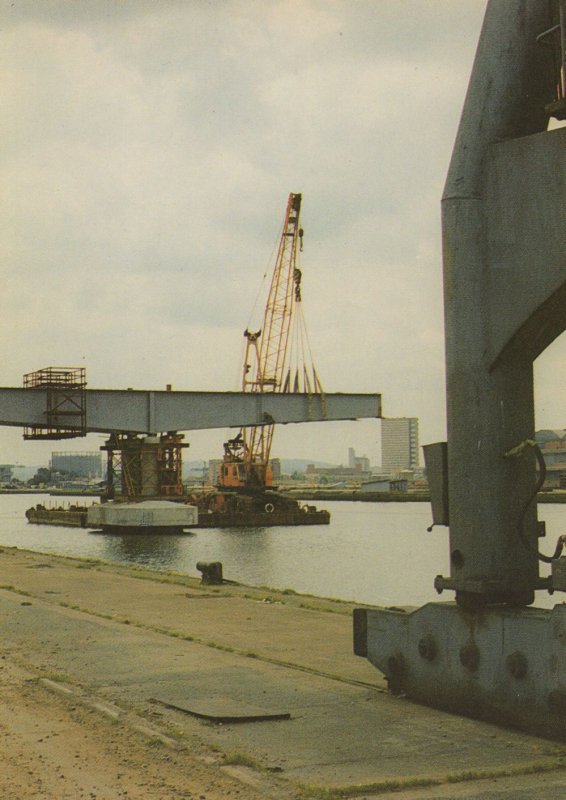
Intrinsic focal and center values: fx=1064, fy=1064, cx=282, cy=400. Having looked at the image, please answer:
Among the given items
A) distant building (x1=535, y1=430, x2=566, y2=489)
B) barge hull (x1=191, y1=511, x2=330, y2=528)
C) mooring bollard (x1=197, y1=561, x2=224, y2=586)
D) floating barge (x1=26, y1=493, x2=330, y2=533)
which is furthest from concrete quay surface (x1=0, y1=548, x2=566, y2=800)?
distant building (x1=535, y1=430, x2=566, y2=489)

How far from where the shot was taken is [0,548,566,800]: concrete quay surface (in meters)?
6.87

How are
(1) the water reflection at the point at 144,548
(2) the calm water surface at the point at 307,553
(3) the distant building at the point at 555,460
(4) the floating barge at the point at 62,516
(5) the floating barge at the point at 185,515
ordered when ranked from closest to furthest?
(2) the calm water surface at the point at 307,553 < (1) the water reflection at the point at 144,548 < (5) the floating barge at the point at 185,515 < (4) the floating barge at the point at 62,516 < (3) the distant building at the point at 555,460

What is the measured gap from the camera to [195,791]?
6.55 m

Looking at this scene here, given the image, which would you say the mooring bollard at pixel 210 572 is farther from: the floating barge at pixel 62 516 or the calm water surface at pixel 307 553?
the floating barge at pixel 62 516

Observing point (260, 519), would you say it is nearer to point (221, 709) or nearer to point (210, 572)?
point (210, 572)

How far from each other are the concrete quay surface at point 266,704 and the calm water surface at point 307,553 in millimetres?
15208

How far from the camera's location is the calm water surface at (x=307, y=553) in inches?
1583

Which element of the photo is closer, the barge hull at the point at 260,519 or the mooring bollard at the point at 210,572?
the mooring bollard at the point at 210,572

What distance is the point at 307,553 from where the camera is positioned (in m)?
60.7

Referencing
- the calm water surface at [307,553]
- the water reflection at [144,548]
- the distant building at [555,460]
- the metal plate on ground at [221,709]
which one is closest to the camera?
the metal plate on ground at [221,709]

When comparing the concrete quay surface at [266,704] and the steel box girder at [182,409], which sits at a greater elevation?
the steel box girder at [182,409]

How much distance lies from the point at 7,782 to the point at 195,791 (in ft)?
4.00

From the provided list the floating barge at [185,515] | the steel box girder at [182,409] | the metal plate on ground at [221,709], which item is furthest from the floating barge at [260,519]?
the metal plate on ground at [221,709]

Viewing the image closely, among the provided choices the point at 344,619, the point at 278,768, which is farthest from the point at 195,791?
the point at 344,619
